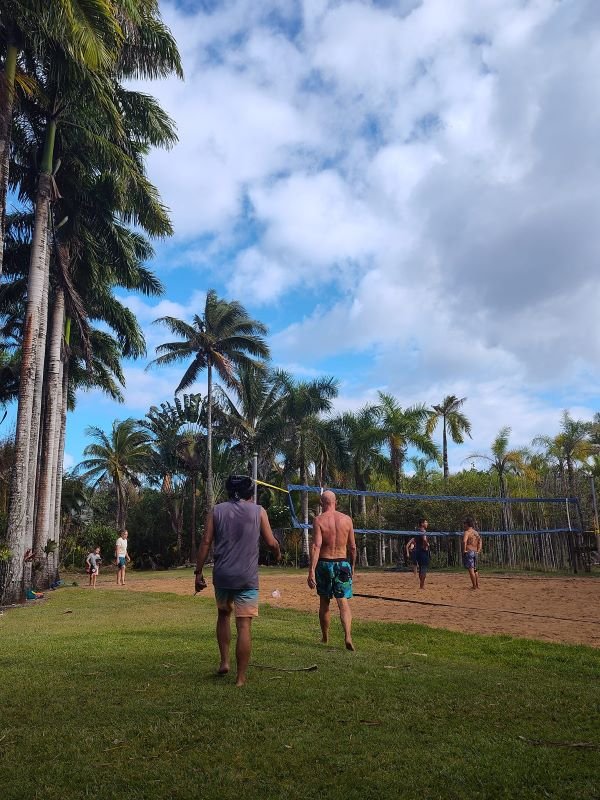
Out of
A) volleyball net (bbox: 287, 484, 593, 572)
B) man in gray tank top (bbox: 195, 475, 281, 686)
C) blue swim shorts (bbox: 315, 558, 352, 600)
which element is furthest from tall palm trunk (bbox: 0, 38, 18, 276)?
man in gray tank top (bbox: 195, 475, 281, 686)

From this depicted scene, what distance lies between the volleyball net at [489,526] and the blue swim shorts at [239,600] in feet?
36.2

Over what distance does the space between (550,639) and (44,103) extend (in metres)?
17.0

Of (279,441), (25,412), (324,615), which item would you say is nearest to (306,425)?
(279,441)

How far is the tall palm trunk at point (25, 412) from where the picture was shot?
15406 mm

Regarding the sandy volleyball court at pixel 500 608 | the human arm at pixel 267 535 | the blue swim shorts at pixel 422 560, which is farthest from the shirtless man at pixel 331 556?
the blue swim shorts at pixel 422 560

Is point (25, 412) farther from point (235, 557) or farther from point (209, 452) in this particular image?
point (209, 452)

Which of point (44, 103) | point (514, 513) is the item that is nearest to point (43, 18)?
point (44, 103)

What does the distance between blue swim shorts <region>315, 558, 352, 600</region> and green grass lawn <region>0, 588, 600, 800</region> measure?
624 mm

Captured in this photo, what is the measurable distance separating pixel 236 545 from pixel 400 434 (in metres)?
32.3

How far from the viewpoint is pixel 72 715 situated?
4.46 meters

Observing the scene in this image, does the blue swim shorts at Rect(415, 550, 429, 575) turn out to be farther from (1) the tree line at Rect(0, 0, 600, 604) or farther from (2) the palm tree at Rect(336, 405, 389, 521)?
(2) the palm tree at Rect(336, 405, 389, 521)

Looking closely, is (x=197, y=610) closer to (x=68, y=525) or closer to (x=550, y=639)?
(x=550, y=639)

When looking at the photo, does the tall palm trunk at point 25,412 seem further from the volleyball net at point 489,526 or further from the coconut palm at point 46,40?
the volleyball net at point 489,526

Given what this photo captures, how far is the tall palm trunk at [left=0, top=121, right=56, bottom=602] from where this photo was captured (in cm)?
1541
